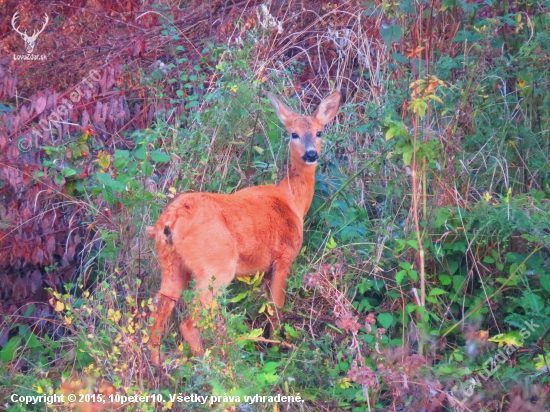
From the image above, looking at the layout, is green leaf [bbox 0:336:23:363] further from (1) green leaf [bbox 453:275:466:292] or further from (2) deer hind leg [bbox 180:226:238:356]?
(1) green leaf [bbox 453:275:466:292]

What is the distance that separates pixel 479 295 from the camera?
5465mm

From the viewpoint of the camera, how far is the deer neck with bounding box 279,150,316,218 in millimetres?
6090

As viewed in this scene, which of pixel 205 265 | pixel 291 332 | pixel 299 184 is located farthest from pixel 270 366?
pixel 299 184

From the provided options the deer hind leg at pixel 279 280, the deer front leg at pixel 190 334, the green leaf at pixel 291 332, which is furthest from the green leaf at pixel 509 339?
the deer front leg at pixel 190 334

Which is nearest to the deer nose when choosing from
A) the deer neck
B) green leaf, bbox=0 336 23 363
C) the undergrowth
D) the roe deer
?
the roe deer

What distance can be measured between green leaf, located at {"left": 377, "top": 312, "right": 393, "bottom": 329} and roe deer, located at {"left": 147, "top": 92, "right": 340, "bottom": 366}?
0.75 m

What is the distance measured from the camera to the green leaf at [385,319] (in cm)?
523

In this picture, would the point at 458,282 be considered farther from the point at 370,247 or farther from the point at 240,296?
the point at 240,296

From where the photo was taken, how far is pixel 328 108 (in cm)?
645

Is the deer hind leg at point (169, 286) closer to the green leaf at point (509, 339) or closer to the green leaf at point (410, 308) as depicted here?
the green leaf at point (410, 308)

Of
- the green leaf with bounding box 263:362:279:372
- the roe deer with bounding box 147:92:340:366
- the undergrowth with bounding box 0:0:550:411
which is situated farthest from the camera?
the roe deer with bounding box 147:92:340:366

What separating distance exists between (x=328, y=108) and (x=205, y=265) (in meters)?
2.03

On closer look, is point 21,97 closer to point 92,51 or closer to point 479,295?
point 92,51

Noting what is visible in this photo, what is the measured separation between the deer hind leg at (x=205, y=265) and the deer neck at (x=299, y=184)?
98cm
